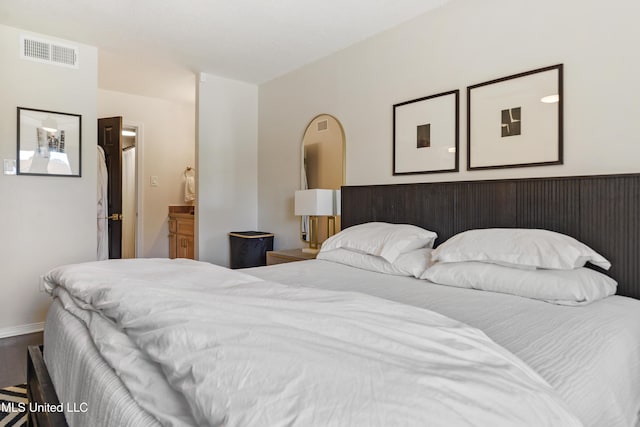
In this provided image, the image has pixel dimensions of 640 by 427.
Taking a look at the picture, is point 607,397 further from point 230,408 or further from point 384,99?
point 384,99

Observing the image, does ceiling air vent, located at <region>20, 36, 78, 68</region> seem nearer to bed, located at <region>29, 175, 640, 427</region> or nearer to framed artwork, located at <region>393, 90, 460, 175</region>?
bed, located at <region>29, 175, 640, 427</region>

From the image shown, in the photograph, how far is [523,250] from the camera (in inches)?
67.3

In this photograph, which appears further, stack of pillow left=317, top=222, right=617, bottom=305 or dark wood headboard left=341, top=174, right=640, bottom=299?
dark wood headboard left=341, top=174, right=640, bottom=299

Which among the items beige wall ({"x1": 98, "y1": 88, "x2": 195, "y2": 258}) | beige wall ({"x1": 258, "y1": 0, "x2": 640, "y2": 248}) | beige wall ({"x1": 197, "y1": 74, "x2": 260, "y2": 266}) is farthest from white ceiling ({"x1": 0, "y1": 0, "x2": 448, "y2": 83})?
beige wall ({"x1": 98, "y1": 88, "x2": 195, "y2": 258})

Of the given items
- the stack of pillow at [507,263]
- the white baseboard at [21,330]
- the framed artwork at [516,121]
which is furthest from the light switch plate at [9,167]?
the framed artwork at [516,121]

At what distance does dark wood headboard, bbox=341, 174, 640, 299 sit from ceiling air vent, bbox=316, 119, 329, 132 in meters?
0.95

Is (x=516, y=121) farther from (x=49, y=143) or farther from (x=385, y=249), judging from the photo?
(x=49, y=143)

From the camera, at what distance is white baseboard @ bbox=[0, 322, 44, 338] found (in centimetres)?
297

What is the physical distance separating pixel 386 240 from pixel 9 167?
300cm

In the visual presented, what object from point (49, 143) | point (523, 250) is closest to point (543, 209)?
point (523, 250)

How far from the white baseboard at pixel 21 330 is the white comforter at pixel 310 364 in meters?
2.61

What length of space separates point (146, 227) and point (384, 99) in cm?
368

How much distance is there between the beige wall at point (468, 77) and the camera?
1865 millimetres

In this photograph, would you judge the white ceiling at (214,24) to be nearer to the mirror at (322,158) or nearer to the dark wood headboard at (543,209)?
the mirror at (322,158)
